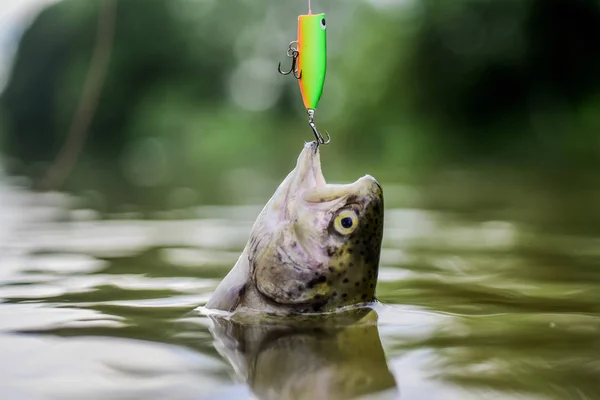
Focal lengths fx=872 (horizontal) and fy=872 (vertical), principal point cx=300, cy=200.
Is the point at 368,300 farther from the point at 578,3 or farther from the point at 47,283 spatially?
the point at 578,3

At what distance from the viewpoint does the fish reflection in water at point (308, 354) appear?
6.87 feet

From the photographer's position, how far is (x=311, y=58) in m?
2.92

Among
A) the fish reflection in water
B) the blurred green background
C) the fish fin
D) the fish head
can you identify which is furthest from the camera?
the blurred green background

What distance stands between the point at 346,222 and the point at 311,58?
1.85ft

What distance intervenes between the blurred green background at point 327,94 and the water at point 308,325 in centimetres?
511

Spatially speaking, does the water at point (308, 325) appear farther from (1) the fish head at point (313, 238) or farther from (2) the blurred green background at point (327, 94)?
(2) the blurred green background at point (327, 94)

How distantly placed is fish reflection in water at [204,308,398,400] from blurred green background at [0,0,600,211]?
22.6 ft

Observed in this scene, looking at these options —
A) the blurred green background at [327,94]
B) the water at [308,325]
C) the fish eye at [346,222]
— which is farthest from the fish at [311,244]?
the blurred green background at [327,94]

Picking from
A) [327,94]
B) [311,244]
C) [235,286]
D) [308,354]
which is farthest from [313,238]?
[327,94]

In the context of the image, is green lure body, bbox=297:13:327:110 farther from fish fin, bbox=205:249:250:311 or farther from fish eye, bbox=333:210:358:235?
fish fin, bbox=205:249:250:311

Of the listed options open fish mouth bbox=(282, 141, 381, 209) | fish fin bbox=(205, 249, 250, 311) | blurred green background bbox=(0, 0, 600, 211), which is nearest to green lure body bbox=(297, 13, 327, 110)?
open fish mouth bbox=(282, 141, 381, 209)

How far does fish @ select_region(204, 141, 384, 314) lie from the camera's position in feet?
9.37

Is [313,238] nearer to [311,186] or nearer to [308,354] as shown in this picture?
[311,186]

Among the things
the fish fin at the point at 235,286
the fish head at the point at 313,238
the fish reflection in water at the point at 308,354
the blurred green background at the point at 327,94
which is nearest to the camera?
the fish reflection in water at the point at 308,354
